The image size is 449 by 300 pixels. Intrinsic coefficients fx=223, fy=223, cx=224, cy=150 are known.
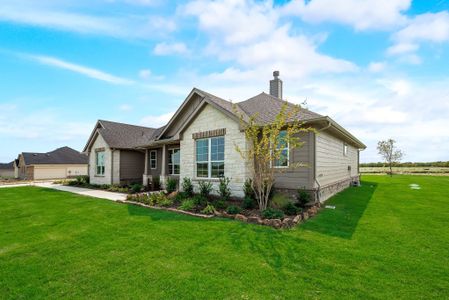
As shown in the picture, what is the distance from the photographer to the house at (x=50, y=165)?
3250 cm

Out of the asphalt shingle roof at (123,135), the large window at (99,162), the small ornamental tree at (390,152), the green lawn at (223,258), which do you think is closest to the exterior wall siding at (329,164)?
the green lawn at (223,258)

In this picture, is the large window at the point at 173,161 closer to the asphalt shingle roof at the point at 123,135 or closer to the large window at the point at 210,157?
the asphalt shingle roof at the point at 123,135

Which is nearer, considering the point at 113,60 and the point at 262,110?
the point at 262,110

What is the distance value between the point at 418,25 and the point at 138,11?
36.6 feet

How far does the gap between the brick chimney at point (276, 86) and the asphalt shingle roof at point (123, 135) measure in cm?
997

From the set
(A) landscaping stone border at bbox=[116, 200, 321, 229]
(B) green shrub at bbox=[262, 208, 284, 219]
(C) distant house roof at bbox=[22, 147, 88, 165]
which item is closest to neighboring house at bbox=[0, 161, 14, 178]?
(C) distant house roof at bbox=[22, 147, 88, 165]

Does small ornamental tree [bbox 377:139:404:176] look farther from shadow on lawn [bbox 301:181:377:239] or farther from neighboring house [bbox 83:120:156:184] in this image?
neighboring house [bbox 83:120:156:184]

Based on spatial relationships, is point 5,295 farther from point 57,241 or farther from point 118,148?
point 118,148

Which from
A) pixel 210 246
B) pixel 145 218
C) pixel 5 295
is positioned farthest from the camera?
pixel 145 218

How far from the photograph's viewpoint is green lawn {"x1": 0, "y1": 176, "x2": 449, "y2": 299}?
337cm

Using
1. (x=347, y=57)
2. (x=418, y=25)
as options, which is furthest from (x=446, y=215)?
(x=347, y=57)

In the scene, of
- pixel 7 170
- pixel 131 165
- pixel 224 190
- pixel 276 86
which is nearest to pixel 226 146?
pixel 224 190

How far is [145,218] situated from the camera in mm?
7465

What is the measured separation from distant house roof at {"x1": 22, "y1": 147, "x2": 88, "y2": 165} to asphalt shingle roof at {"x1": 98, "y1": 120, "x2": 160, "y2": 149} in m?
20.9
